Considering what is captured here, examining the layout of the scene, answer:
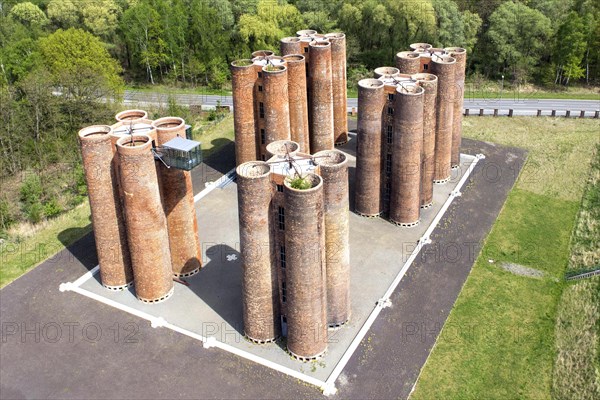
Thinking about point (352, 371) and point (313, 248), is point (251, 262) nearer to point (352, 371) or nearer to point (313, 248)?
point (313, 248)

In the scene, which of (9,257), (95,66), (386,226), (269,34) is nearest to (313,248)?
(386,226)

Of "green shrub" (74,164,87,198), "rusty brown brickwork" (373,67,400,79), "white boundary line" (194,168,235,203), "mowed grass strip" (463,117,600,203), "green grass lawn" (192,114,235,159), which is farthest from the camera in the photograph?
"green grass lawn" (192,114,235,159)

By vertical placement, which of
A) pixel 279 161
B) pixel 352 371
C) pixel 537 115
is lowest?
pixel 352 371

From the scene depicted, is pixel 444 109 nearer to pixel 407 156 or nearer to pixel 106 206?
pixel 407 156

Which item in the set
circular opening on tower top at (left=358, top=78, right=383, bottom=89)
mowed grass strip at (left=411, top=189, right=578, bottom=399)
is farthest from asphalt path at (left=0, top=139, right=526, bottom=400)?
circular opening on tower top at (left=358, top=78, right=383, bottom=89)

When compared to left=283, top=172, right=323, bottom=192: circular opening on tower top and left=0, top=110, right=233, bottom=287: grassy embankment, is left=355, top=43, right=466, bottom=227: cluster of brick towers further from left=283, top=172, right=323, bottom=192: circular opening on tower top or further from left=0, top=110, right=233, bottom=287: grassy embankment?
left=0, top=110, right=233, bottom=287: grassy embankment

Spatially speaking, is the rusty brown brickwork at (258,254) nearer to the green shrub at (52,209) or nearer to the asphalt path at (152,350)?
the asphalt path at (152,350)
